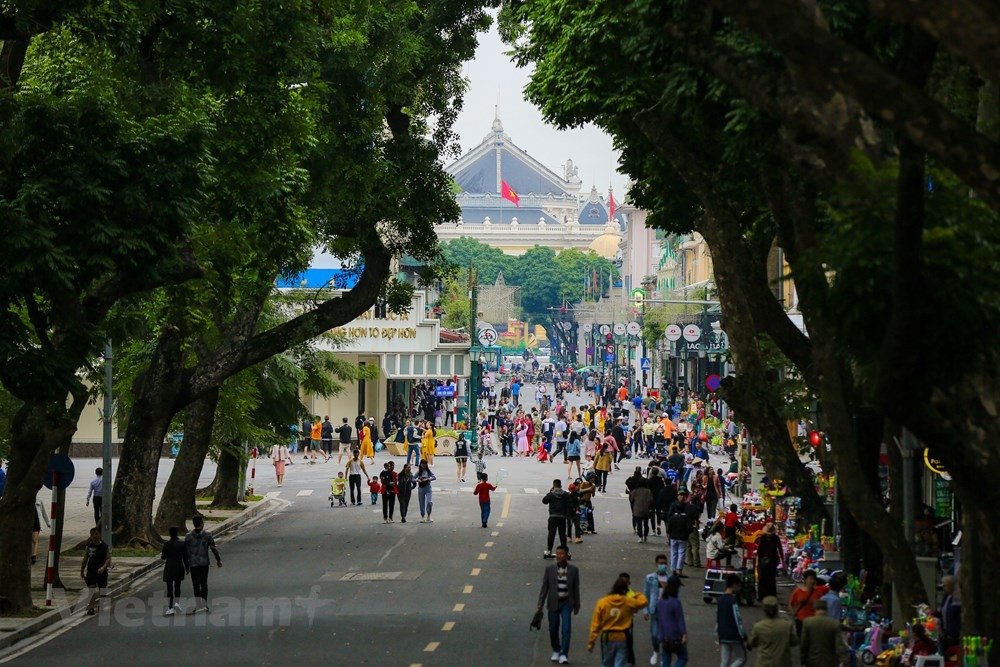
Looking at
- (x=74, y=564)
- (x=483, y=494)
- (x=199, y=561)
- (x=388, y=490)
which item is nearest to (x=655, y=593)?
(x=199, y=561)

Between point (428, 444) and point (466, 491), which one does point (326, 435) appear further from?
point (466, 491)

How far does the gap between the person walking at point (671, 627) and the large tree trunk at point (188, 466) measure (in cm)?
1713

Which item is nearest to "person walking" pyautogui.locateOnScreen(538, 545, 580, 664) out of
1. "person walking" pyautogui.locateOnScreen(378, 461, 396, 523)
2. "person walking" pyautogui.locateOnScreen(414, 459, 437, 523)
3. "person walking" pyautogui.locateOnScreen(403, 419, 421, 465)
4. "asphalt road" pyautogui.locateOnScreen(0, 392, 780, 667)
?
"asphalt road" pyautogui.locateOnScreen(0, 392, 780, 667)

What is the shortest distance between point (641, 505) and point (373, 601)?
8.95 meters

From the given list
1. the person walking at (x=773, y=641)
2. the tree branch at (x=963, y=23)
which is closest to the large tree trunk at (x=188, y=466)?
the person walking at (x=773, y=641)

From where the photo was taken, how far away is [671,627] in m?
15.9

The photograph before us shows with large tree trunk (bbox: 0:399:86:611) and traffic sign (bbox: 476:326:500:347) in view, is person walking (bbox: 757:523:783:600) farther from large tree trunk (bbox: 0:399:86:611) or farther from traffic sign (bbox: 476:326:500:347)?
traffic sign (bbox: 476:326:500:347)

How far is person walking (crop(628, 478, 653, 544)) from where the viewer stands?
29.7 metres

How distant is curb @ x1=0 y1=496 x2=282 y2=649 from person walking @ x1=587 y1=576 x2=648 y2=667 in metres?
7.63

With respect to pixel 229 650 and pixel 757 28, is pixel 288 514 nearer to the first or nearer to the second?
pixel 229 650

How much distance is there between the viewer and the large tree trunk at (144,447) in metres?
28.1

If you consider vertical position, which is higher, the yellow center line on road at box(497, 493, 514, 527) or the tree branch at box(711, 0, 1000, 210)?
the tree branch at box(711, 0, 1000, 210)

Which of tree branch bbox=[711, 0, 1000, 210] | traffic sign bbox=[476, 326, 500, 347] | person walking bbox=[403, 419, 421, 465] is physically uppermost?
traffic sign bbox=[476, 326, 500, 347]

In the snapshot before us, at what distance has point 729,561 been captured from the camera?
25.4 metres
